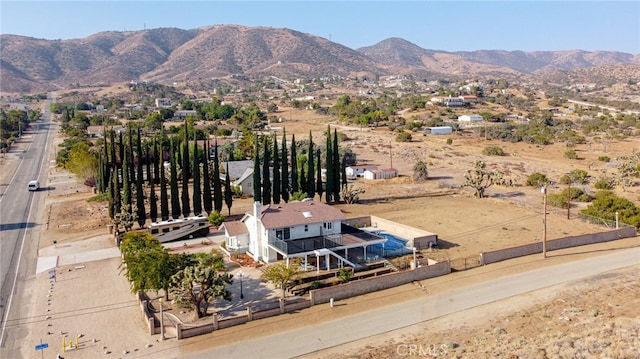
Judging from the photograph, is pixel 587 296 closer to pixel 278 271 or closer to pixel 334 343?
pixel 334 343

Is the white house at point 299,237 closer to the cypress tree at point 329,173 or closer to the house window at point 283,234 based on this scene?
the house window at point 283,234

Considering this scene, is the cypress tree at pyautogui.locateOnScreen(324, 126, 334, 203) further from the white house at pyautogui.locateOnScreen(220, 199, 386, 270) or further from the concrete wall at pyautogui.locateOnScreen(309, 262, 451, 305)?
the concrete wall at pyautogui.locateOnScreen(309, 262, 451, 305)

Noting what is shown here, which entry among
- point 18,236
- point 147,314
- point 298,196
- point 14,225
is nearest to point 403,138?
point 298,196

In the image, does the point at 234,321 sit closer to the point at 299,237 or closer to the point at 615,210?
the point at 299,237

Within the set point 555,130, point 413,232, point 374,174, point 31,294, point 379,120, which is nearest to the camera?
point 31,294

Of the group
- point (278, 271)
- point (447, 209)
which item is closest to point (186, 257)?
point (278, 271)

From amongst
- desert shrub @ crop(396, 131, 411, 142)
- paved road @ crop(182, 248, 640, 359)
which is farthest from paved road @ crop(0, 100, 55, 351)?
desert shrub @ crop(396, 131, 411, 142)

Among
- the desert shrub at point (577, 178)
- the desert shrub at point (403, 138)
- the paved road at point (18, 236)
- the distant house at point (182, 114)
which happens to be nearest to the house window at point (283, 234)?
the paved road at point (18, 236)
